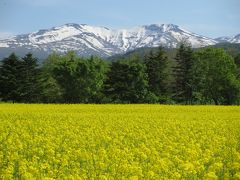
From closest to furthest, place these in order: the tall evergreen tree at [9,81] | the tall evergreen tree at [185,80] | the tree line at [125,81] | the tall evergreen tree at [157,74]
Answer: the tall evergreen tree at [9,81] < the tree line at [125,81] < the tall evergreen tree at [157,74] < the tall evergreen tree at [185,80]

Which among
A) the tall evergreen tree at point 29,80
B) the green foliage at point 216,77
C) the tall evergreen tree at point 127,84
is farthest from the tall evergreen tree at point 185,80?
the tall evergreen tree at point 29,80

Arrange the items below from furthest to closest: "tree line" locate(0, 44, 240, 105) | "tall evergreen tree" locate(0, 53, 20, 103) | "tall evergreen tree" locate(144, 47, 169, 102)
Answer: "tall evergreen tree" locate(144, 47, 169, 102) < "tree line" locate(0, 44, 240, 105) < "tall evergreen tree" locate(0, 53, 20, 103)

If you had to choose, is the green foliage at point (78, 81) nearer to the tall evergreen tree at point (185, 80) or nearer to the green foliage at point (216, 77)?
the tall evergreen tree at point (185, 80)

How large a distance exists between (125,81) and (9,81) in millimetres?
14853

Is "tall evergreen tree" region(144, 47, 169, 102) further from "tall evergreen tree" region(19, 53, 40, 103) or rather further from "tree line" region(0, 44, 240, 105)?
"tall evergreen tree" region(19, 53, 40, 103)

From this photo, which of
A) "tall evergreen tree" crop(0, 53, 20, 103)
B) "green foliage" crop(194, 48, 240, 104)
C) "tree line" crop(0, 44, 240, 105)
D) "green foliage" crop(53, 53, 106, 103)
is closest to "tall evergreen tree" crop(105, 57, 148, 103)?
"tree line" crop(0, 44, 240, 105)

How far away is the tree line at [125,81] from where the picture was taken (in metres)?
61.8

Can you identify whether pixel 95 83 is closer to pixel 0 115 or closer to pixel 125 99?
pixel 125 99

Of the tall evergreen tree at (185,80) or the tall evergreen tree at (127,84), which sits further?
the tall evergreen tree at (185,80)

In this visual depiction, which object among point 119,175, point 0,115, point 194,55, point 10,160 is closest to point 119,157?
point 119,175

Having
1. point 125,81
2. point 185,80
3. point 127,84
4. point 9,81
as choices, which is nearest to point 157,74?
point 185,80

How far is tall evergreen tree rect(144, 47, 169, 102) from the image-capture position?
2645 inches

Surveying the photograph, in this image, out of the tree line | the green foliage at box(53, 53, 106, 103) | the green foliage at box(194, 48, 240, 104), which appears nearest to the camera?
the tree line

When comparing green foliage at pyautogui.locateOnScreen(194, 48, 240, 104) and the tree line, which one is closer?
the tree line
